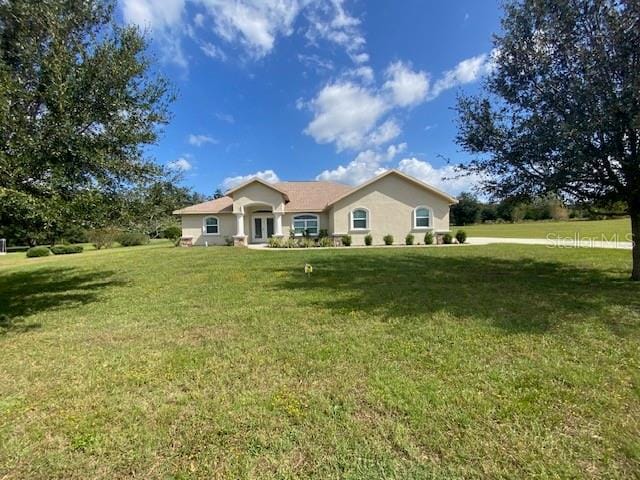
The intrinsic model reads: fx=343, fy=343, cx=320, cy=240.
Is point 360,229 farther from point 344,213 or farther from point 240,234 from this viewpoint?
point 240,234

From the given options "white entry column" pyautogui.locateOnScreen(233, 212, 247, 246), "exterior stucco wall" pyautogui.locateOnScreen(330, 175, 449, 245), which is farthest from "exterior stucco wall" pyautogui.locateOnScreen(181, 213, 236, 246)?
"exterior stucco wall" pyautogui.locateOnScreen(330, 175, 449, 245)

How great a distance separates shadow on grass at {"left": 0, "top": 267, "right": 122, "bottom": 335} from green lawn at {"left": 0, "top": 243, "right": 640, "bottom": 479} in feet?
0.41

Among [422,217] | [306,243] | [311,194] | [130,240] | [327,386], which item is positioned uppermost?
[311,194]

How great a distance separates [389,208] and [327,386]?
826 inches

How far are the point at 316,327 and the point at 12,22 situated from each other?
363 inches

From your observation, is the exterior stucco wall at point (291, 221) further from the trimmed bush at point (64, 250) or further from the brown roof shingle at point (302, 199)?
the trimmed bush at point (64, 250)

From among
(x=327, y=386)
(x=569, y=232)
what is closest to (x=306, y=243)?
(x=327, y=386)

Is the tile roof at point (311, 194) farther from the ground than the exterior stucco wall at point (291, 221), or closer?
farther from the ground

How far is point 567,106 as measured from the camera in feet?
26.7

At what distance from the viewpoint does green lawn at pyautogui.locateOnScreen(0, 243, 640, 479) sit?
279 cm

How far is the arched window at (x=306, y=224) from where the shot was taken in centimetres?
2584

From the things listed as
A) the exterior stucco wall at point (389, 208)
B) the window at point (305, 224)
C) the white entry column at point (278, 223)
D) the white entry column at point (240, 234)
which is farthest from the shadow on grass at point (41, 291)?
the exterior stucco wall at point (389, 208)

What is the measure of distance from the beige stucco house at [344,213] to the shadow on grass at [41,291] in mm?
12580

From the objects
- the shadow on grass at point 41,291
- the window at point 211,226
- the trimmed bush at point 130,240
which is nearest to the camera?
the shadow on grass at point 41,291
